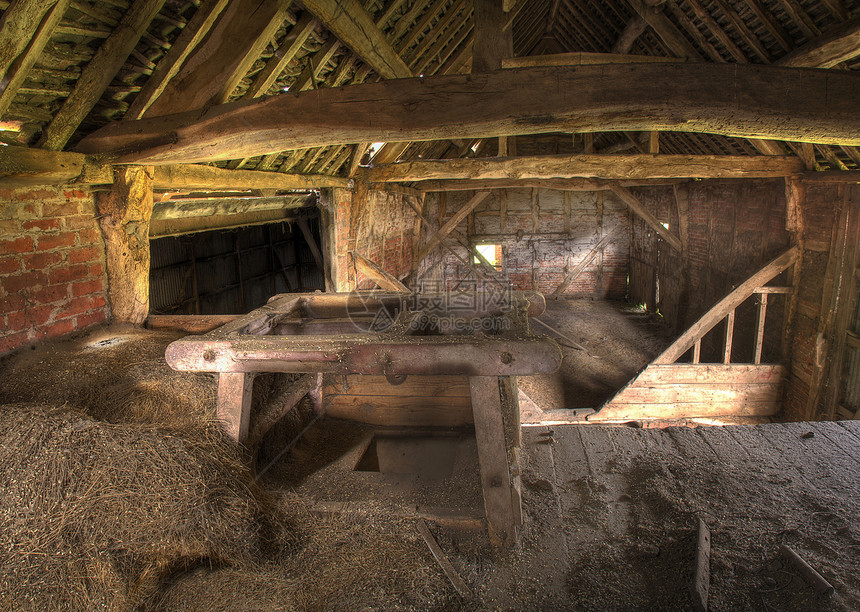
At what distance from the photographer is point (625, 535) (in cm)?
212

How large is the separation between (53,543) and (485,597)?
5.03ft

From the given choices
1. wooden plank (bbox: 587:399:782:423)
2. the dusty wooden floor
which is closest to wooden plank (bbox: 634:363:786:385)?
wooden plank (bbox: 587:399:782:423)

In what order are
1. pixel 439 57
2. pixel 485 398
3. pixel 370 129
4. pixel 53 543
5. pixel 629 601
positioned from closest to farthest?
pixel 53 543
pixel 629 601
pixel 485 398
pixel 370 129
pixel 439 57

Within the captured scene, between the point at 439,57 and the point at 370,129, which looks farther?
the point at 439,57

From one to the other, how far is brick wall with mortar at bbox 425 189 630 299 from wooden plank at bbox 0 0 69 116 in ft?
34.2

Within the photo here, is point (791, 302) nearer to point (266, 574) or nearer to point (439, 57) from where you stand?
point (439, 57)

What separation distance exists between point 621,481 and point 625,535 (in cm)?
42

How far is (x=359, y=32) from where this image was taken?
366cm

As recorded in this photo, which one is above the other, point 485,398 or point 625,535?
point 485,398

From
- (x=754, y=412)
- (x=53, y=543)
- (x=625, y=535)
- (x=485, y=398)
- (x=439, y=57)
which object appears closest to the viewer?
(x=53, y=543)

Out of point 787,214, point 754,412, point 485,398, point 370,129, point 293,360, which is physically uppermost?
point 370,129

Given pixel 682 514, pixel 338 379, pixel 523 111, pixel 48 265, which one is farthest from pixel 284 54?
pixel 682 514

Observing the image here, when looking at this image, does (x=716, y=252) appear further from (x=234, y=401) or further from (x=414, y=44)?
(x=234, y=401)

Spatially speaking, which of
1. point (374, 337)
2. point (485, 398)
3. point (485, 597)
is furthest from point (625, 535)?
point (374, 337)
